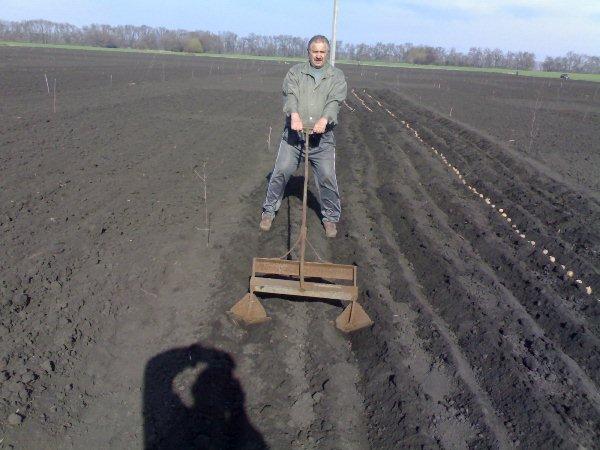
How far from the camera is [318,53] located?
16.2ft

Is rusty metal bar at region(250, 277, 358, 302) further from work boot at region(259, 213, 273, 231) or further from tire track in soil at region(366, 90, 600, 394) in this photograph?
work boot at region(259, 213, 273, 231)

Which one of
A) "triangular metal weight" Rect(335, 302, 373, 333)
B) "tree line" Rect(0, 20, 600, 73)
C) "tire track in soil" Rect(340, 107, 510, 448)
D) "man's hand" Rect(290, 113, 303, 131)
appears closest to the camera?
"tire track in soil" Rect(340, 107, 510, 448)

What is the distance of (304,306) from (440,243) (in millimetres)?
2245

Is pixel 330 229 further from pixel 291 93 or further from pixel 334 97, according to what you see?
pixel 291 93

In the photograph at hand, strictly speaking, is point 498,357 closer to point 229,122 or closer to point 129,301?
point 129,301

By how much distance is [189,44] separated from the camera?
95312 millimetres

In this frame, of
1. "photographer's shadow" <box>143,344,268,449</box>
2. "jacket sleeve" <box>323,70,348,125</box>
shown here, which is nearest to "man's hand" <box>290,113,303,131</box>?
"jacket sleeve" <box>323,70,348,125</box>

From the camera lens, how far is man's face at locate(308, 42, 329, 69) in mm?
4910

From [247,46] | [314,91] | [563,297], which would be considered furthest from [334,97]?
[247,46]

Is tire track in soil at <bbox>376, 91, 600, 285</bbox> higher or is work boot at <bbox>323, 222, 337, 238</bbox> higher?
work boot at <bbox>323, 222, 337, 238</bbox>

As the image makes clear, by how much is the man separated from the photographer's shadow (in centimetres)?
231

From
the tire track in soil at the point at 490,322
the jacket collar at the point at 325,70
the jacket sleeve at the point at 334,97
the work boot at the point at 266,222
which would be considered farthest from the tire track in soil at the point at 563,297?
the jacket collar at the point at 325,70

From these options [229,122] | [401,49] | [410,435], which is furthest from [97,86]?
[401,49]

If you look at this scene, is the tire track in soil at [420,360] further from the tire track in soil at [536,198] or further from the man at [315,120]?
the tire track in soil at [536,198]
